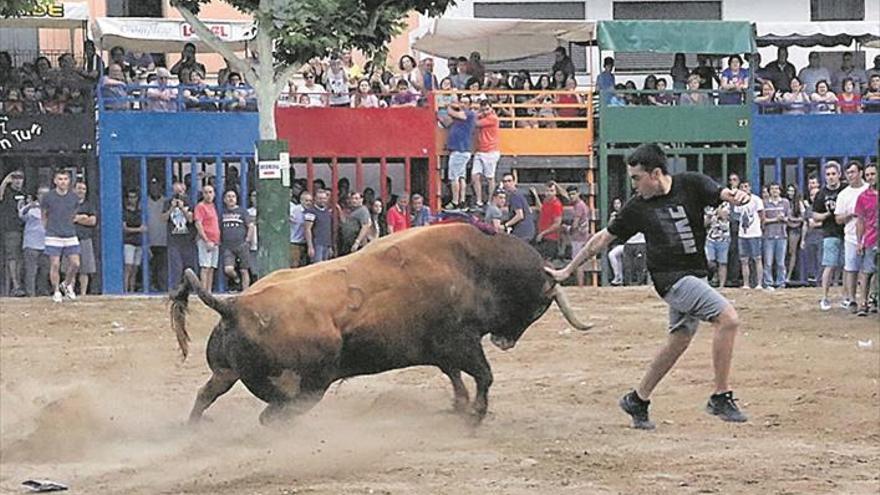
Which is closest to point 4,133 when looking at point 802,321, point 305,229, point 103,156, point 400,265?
point 103,156

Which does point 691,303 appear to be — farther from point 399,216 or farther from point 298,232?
point 399,216

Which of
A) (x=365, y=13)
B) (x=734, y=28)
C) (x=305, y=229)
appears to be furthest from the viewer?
(x=734, y=28)

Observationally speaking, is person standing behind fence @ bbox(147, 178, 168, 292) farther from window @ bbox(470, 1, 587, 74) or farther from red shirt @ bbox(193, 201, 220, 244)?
window @ bbox(470, 1, 587, 74)

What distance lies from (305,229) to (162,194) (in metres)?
2.15

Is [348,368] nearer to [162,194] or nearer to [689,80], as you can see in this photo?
[162,194]

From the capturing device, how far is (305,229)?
782 inches

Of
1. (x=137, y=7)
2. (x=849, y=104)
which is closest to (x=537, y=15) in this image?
(x=849, y=104)

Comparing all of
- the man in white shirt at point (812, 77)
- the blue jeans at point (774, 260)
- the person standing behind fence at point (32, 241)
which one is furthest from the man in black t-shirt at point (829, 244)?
the person standing behind fence at point (32, 241)

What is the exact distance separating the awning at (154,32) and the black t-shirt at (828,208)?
8672 mm

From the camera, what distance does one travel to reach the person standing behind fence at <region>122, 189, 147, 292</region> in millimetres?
20266

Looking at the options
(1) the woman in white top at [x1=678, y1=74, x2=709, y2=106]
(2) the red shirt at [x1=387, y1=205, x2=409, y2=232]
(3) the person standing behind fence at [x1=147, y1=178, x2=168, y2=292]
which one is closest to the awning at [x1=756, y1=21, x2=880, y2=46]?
(1) the woman in white top at [x1=678, y1=74, x2=709, y2=106]

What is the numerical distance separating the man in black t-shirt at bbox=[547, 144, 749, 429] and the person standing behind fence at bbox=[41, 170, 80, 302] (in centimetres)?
1107

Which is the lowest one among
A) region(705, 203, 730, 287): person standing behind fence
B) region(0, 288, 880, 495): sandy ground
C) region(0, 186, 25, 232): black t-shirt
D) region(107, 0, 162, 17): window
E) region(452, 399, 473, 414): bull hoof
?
region(0, 288, 880, 495): sandy ground

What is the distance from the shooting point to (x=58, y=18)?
71.2ft
